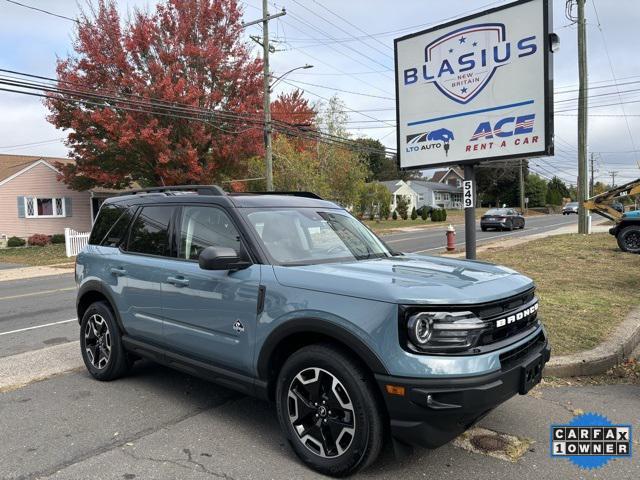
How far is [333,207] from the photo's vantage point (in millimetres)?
4824

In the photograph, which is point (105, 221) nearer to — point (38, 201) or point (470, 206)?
point (470, 206)

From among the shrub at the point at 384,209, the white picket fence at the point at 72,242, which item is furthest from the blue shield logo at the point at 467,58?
the shrub at the point at 384,209

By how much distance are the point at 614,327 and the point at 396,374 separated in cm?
462

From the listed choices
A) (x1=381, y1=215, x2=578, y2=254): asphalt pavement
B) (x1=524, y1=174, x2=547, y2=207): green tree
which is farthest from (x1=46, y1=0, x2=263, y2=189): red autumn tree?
(x1=524, y1=174, x2=547, y2=207): green tree

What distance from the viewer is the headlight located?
117 inches

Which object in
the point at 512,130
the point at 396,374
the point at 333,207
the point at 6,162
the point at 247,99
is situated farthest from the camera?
the point at 6,162

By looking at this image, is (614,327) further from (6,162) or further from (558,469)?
(6,162)

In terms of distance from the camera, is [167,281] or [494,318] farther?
[167,281]

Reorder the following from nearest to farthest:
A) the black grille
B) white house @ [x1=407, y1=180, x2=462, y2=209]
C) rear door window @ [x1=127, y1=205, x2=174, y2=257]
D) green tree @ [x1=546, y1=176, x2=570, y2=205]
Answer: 1. the black grille
2. rear door window @ [x1=127, y1=205, x2=174, y2=257]
3. white house @ [x1=407, y1=180, x2=462, y2=209]
4. green tree @ [x1=546, y1=176, x2=570, y2=205]

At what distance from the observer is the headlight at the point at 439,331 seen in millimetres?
2965

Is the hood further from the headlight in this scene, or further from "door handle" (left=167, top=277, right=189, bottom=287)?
"door handle" (left=167, top=277, right=189, bottom=287)

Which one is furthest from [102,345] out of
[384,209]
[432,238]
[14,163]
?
[384,209]

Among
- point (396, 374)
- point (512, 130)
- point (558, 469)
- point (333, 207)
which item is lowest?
point (558, 469)

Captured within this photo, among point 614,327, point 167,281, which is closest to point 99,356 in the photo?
point 167,281
